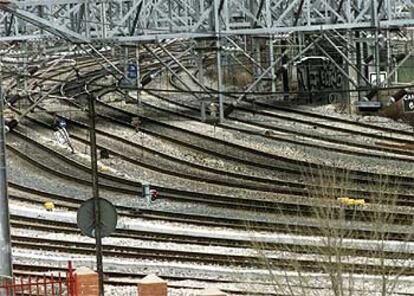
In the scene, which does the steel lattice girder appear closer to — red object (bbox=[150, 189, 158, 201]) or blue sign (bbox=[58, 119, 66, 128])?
blue sign (bbox=[58, 119, 66, 128])

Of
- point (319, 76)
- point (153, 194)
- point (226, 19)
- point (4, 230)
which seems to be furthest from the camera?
point (319, 76)

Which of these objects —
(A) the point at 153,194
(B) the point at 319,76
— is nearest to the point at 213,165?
(A) the point at 153,194

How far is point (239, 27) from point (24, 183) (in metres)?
10.2

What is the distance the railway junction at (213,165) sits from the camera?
15.2m

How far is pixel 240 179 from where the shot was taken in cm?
2503

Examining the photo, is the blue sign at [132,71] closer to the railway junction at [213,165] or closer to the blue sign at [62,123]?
the railway junction at [213,165]

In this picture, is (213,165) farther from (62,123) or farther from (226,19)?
(62,123)

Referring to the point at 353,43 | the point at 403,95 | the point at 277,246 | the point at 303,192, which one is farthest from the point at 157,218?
the point at 353,43

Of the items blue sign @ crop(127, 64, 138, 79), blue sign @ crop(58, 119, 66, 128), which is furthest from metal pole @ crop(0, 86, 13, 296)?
blue sign @ crop(127, 64, 138, 79)

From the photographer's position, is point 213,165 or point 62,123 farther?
point 62,123

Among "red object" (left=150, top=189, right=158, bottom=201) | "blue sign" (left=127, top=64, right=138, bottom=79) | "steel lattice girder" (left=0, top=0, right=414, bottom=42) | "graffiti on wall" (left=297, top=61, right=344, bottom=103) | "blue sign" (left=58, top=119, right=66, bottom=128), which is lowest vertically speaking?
"red object" (left=150, top=189, right=158, bottom=201)

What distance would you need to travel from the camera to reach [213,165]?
88.1 ft

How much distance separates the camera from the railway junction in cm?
1520

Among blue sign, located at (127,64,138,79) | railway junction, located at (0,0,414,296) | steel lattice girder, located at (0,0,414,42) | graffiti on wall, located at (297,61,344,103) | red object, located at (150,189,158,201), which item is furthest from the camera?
graffiti on wall, located at (297,61,344,103)
